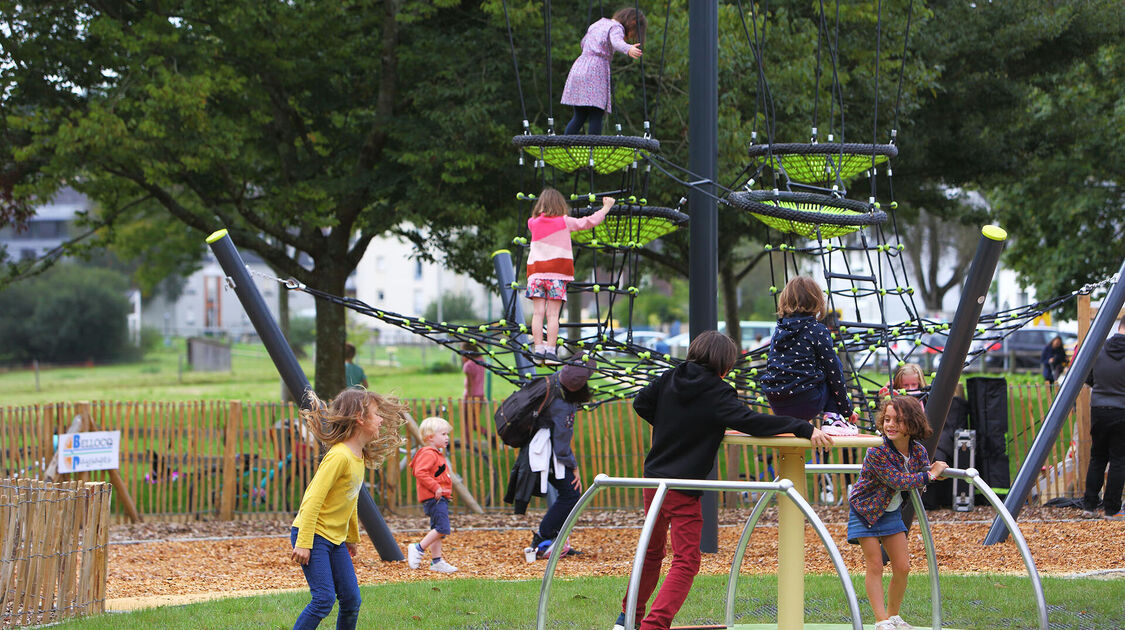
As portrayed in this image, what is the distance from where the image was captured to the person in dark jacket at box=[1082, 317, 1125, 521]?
9125 millimetres

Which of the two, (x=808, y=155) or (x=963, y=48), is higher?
(x=963, y=48)

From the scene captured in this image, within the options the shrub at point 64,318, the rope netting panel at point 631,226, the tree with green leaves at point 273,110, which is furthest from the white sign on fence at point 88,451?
the shrub at point 64,318

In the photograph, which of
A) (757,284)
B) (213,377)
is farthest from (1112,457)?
(757,284)

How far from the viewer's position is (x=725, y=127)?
38.5 ft

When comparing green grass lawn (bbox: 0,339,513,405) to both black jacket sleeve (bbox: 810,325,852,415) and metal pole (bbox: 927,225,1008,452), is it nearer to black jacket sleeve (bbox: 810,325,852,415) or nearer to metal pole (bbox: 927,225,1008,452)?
metal pole (bbox: 927,225,1008,452)

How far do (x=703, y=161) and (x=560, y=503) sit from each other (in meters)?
2.73

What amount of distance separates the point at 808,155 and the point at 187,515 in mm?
7654

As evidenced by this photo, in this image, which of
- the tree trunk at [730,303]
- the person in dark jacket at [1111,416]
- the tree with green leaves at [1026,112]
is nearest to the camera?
the person in dark jacket at [1111,416]

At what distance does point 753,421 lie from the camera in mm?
4301

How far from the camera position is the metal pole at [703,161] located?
25.4 feet

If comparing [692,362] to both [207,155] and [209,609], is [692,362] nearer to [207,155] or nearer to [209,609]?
[209,609]

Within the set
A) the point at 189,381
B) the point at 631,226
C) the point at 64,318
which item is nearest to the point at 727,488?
the point at 631,226

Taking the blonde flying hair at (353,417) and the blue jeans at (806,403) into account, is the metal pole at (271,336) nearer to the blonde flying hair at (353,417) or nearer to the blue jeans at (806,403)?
the blonde flying hair at (353,417)

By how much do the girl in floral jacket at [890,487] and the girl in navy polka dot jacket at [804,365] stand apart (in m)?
0.26
